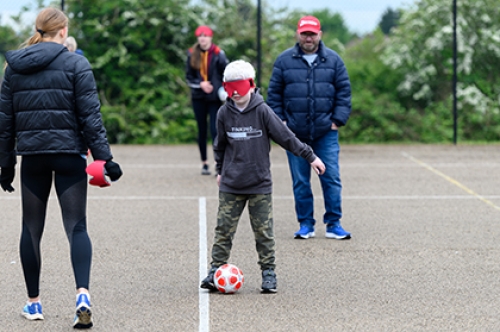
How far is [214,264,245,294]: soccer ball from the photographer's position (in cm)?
618

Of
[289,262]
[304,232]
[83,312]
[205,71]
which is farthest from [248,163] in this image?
[205,71]

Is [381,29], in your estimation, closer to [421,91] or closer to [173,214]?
[421,91]

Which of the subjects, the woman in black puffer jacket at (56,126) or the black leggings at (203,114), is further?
the black leggings at (203,114)

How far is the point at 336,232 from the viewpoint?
26.9ft

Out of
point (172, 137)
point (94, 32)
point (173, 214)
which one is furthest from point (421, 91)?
point (173, 214)

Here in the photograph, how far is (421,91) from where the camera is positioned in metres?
18.5

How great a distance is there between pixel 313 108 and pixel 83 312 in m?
3.58

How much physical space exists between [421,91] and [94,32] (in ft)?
21.8

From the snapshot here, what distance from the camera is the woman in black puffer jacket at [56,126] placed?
5254 mm

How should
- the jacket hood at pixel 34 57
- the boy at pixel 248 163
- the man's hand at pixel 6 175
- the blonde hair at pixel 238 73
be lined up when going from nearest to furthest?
the jacket hood at pixel 34 57, the man's hand at pixel 6 175, the blonde hair at pixel 238 73, the boy at pixel 248 163

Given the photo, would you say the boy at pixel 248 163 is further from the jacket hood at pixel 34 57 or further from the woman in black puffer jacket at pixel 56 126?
the jacket hood at pixel 34 57

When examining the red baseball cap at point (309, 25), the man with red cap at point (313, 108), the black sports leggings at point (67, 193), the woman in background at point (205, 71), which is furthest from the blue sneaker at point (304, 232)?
the woman in background at point (205, 71)

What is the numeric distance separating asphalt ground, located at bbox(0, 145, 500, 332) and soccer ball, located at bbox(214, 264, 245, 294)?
6 cm

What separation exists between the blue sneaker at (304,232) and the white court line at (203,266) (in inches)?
33.1
